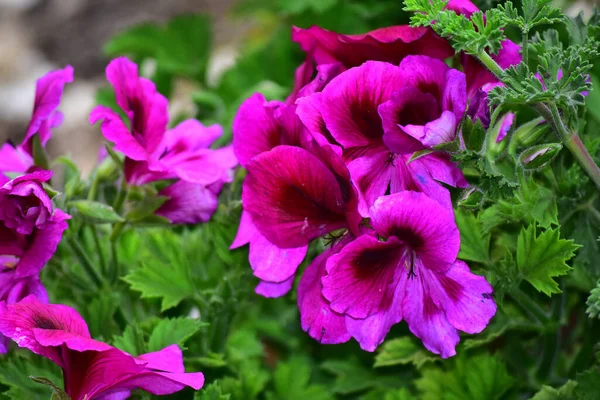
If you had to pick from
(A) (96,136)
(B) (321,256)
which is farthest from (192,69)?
(A) (96,136)

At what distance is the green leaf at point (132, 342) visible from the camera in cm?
102

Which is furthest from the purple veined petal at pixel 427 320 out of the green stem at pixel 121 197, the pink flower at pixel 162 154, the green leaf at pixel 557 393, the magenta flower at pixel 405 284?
the green stem at pixel 121 197

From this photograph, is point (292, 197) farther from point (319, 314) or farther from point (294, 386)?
point (294, 386)

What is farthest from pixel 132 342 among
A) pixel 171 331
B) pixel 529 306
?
pixel 529 306

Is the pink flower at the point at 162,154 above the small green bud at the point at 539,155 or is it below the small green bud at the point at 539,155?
below

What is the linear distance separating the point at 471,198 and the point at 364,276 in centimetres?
14

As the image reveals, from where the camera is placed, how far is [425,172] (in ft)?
2.94

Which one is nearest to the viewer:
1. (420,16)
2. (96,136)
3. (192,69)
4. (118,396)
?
(420,16)

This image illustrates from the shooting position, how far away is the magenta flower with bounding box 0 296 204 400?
33.3 inches

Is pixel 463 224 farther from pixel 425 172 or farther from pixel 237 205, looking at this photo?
pixel 237 205

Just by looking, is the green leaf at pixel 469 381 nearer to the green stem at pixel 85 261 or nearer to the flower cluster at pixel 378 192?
the flower cluster at pixel 378 192

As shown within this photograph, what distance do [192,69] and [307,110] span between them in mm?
1029

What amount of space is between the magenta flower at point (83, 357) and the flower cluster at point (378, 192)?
16 centimetres

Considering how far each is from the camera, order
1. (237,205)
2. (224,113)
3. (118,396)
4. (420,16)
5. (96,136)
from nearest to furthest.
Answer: (420,16), (118,396), (237,205), (224,113), (96,136)
